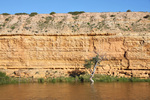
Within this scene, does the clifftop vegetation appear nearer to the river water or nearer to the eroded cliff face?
the eroded cliff face

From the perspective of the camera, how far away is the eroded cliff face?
861 inches

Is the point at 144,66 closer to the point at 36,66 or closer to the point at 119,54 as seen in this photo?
the point at 119,54

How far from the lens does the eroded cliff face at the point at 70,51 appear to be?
21.9 m

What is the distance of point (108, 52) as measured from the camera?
22.4 m

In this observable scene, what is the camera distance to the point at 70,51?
22547mm

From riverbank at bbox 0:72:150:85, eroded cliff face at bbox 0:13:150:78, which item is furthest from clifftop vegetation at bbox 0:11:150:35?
riverbank at bbox 0:72:150:85

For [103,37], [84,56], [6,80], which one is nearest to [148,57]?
[103,37]

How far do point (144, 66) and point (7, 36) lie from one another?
16.6 metres

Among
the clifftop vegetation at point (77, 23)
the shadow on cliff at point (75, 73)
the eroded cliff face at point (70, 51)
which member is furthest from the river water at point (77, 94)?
the clifftop vegetation at point (77, 23)

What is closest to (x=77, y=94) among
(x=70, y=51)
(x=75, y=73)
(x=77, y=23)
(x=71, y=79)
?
(x=71, y=79)

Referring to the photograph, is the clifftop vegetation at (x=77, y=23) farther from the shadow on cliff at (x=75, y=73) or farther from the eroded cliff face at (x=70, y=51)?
the shadow on cliff at (x=75, y=73)

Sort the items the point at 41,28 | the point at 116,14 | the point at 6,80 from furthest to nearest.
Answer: the point at 116,14 → the point at 41,28 → the point at 6,80

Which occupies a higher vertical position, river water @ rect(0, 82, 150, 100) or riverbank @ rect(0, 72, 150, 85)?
riverbank @ rect(0, 72, 150, 85)

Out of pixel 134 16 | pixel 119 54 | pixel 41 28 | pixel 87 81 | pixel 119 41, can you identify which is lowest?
pixel 87 81
